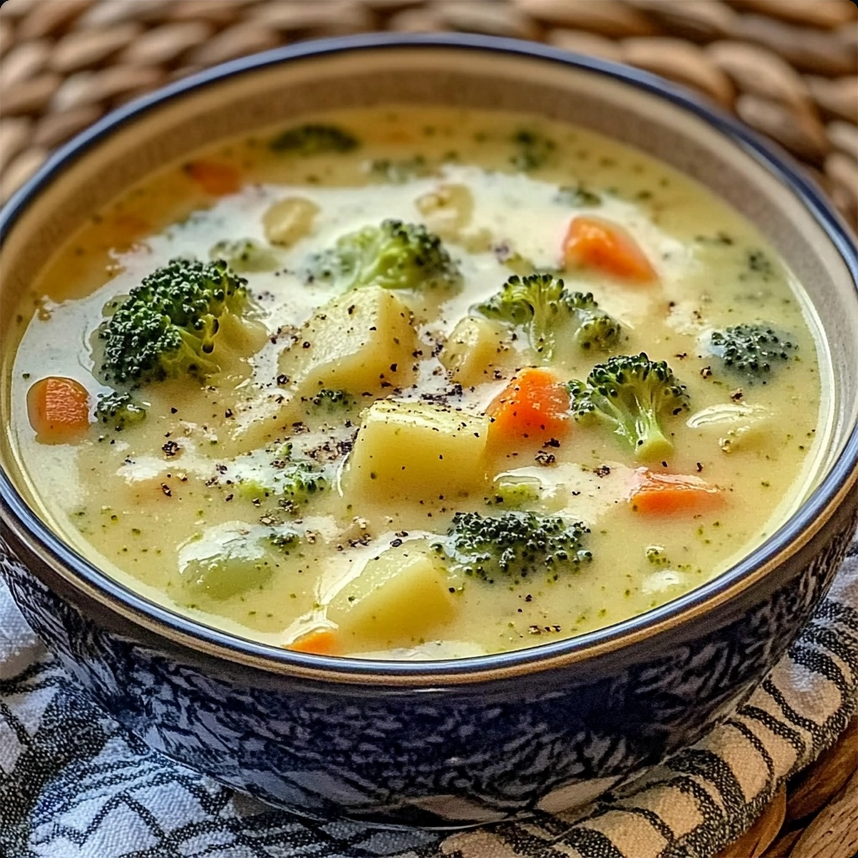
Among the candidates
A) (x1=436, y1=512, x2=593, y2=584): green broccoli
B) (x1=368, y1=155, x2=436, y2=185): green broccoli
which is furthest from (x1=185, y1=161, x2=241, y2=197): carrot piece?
(x1=436, y1=512, x2=593, y2=584): green broccoli

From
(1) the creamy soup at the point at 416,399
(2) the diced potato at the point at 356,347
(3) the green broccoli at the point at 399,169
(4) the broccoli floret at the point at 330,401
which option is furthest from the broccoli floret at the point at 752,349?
(3) the green broccoli at the point at 399,169

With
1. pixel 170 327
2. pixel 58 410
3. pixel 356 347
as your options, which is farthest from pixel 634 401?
pixel 58 410

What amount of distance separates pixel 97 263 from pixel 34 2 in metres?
0.86

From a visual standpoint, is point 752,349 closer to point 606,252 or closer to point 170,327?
point 606,252

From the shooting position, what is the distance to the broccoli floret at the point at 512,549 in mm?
1795

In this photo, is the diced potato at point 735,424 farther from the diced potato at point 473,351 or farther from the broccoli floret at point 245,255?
the broccoli floret at point 245,255

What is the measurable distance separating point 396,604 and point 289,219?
1.01 meters

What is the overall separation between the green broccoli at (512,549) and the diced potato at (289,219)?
836 mm

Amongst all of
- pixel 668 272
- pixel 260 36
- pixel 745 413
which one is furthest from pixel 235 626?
pixel 260 36

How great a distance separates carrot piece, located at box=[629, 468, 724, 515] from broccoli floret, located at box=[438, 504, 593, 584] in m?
0.11

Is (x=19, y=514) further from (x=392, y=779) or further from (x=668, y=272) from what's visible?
(x=668, y=272)

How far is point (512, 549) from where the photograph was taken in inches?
71.0

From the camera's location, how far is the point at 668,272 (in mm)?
2371

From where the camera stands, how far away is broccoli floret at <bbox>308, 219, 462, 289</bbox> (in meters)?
2.28
